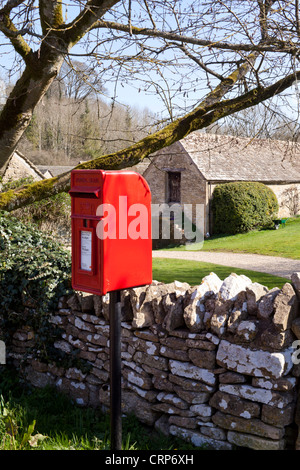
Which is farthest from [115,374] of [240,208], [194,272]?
[240,208]

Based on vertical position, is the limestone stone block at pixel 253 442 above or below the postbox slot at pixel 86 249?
below

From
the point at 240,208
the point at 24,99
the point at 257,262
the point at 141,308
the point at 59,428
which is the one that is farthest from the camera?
the point at 240,208

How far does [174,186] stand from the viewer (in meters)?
21.9

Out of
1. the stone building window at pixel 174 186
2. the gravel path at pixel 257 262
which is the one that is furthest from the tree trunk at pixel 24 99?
the stone building window at pixel 174 186

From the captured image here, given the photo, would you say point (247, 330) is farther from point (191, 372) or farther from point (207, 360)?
point (191, 372)

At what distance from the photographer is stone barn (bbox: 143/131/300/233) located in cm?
2031

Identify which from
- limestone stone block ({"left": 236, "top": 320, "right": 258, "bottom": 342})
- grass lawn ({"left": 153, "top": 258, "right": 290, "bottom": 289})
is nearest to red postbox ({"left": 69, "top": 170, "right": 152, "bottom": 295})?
limestone stone block ({"left": 236, "top": 320, "right": 258, "bottom": 342})

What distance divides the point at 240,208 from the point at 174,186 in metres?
3.80

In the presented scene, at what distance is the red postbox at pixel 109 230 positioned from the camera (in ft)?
9.05

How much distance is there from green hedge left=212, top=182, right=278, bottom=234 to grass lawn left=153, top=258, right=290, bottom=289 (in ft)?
25.3

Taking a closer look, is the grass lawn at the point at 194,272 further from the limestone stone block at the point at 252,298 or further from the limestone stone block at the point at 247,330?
the limestone stone block at the point at 247,330

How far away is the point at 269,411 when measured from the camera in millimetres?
3197

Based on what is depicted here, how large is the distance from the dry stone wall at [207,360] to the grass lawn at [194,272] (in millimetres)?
4654

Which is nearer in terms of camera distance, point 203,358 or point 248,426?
point 248,426
